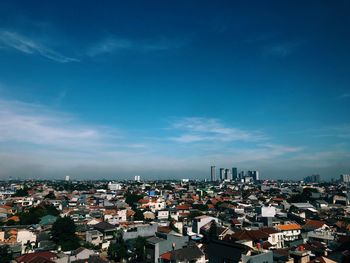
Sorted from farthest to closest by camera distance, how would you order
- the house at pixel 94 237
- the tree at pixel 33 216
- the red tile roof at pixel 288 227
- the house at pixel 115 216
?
the house at pixel 115 216 → the tree at pixel 33 216 → the red tile roof at pixel 288 227 → the house at pixel 94 237

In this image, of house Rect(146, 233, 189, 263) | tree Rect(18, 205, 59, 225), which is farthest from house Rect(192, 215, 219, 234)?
tree Rect(18, 205, 59, 225)

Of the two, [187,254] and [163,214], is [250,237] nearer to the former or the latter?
[187,254]

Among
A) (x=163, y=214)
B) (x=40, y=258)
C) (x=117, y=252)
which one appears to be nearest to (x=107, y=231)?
(x=117, y=252)

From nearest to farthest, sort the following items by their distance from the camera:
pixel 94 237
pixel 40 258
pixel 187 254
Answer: pixel 40 258 → pixel 187 254 → pixel 94 237

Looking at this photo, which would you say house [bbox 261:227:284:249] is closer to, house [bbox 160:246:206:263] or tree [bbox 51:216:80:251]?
house [bbox 160:246:206:263]

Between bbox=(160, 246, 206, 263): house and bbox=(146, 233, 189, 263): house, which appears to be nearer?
bbox=(160, 246, 206, 263): house

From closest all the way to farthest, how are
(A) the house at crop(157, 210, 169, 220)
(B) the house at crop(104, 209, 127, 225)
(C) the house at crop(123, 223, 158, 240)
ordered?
(C) the house at crop(123, 223, 158, 240), (B) the house at crop(104, 209, 127, 225), (A) the house at crop(157, 210, 169, 220)

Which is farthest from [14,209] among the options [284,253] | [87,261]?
[284,253]

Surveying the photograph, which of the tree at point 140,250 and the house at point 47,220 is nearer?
the tree at point 140,250

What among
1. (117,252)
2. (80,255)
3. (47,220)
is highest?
(47,220)

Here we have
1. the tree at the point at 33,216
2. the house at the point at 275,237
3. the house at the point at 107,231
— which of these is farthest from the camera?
the tree at the point at 33,216

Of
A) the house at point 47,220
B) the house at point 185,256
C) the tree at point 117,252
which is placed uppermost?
the house at point 47,220

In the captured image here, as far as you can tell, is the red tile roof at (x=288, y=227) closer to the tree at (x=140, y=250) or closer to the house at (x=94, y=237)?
the tree at (x=140, y=250)

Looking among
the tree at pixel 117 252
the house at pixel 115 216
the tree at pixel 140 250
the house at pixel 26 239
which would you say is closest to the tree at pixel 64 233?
the house at pixel 26 239
